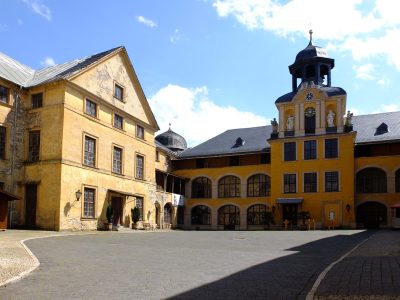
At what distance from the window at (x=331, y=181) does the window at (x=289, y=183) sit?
3183 mm

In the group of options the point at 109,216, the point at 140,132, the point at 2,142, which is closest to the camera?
the point at 2,142

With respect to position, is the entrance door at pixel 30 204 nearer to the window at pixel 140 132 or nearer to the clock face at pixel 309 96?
the window at pixel 140 132

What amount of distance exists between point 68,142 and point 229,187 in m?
24.2

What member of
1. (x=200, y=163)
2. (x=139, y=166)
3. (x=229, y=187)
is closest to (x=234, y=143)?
(x=200, y=163)

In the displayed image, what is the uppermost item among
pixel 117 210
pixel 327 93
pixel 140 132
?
pixel 327 93

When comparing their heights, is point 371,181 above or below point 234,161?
below

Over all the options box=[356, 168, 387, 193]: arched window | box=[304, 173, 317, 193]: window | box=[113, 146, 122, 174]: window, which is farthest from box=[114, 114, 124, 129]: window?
box=[356, 168, 387, 193]: arched window

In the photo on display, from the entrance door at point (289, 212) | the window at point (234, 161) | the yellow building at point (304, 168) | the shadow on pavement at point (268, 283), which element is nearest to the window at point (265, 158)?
the yellow building at point (304, 168)

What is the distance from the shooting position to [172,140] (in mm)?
59406

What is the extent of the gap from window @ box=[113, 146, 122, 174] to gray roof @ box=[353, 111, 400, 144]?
22877mm

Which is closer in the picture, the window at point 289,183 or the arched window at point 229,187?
the window at point 289,183

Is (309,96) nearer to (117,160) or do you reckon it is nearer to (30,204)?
(117,160)

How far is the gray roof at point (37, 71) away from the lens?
101 ft

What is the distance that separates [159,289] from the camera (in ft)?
26.9
